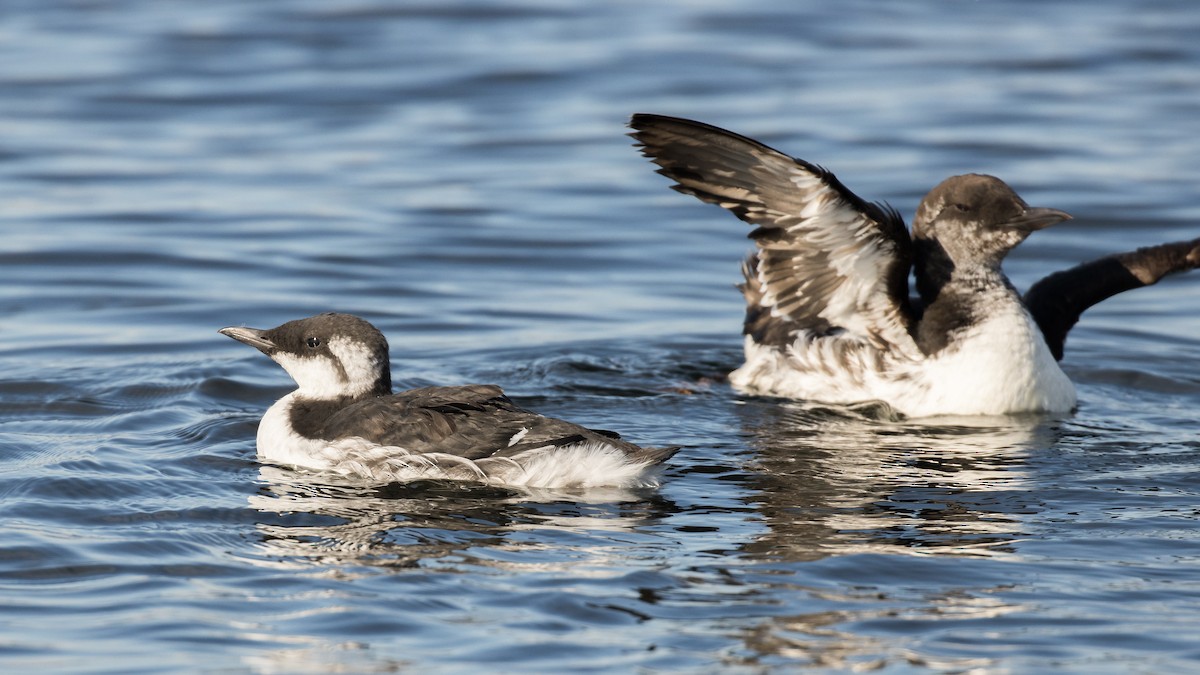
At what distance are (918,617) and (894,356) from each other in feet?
11.6

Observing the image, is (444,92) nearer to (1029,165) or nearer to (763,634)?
(1029,165)

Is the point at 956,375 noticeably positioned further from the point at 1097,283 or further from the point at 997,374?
the point at 1097,283

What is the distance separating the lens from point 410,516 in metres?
6.59

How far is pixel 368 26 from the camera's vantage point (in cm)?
1992

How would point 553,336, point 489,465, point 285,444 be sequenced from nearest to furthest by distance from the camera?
point 489,465, point 285,444, point 553,336

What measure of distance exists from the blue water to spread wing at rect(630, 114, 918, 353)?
22.8 inches

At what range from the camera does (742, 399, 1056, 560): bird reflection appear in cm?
638

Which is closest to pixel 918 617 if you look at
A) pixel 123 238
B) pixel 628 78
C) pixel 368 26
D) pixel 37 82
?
pixel 123 238

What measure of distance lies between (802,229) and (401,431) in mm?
2463

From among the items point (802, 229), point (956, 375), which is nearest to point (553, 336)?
point (802, 229)

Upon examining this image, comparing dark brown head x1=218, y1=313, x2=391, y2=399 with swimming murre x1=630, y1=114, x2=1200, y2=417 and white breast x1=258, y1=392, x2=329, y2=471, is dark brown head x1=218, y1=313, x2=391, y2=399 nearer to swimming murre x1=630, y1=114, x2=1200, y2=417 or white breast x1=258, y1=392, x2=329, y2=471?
white breast x1=258, y1=392, x2=329, y2=471

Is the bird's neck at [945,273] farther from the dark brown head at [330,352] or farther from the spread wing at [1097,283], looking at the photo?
the dark brown head at [330,352]

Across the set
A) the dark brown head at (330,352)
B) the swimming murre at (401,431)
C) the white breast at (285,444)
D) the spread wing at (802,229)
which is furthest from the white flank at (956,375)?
the white breast at (285,444)

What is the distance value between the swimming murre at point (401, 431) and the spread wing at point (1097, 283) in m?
3.31
